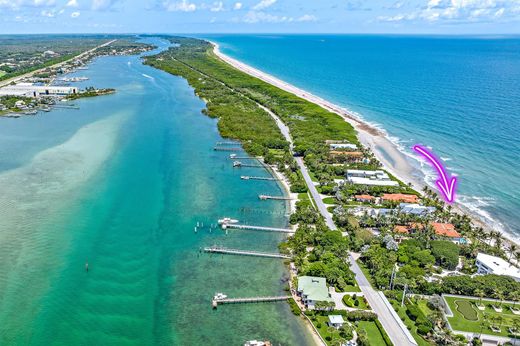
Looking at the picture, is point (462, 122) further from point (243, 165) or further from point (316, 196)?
point (243, 165)

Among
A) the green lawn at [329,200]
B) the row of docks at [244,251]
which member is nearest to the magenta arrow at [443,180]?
the green lawn at [329,200]

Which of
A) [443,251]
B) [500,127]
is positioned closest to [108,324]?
[443,251]

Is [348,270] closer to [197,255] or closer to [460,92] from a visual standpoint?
[197,255]

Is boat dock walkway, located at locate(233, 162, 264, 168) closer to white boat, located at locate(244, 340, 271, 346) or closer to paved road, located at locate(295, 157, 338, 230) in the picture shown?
paved road, located at locate(295, 157, 338, 230)

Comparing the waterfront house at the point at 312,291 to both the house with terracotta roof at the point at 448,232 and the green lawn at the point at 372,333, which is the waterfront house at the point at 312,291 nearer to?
the green lawn at the point at 372,333

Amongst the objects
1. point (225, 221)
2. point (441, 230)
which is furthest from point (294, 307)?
point (441, 230)

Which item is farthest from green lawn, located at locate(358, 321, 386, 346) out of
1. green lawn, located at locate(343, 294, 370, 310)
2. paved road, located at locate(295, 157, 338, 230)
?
paved road, located at locate(295, 157, 338, 230)
